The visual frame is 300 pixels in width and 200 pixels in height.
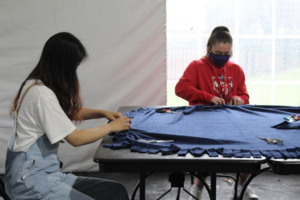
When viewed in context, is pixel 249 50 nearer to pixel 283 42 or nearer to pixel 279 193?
pixel 283 42

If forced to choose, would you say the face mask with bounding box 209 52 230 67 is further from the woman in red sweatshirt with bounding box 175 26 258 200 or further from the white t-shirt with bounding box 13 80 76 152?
the white t-shirt with bounding box 13 80 76 152

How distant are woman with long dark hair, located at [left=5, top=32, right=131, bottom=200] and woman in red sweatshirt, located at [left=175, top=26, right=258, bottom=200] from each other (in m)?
1.26

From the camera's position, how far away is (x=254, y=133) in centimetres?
173

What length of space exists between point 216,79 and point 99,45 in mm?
1189

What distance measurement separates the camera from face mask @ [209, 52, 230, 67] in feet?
8.93

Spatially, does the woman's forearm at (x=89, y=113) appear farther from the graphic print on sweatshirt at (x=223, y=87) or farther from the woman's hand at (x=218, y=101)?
the graphic print on sweatshirt at (x=223, y=87)

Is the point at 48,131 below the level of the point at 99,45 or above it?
below

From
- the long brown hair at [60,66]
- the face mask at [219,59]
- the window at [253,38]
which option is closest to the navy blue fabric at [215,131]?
the long brown hair at [60,66]

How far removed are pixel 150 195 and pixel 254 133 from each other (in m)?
1.52

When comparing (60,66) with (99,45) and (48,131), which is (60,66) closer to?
(48,131)

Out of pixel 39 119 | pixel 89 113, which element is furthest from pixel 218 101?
pixel 39 119

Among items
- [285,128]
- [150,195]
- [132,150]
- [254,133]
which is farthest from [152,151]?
[150,195]

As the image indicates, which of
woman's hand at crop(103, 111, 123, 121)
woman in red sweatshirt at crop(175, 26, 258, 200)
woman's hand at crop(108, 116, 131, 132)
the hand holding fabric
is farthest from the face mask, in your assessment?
woman's hand at crop(108, 116, 131, 132)

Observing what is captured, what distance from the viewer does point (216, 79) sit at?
9.29 ft
